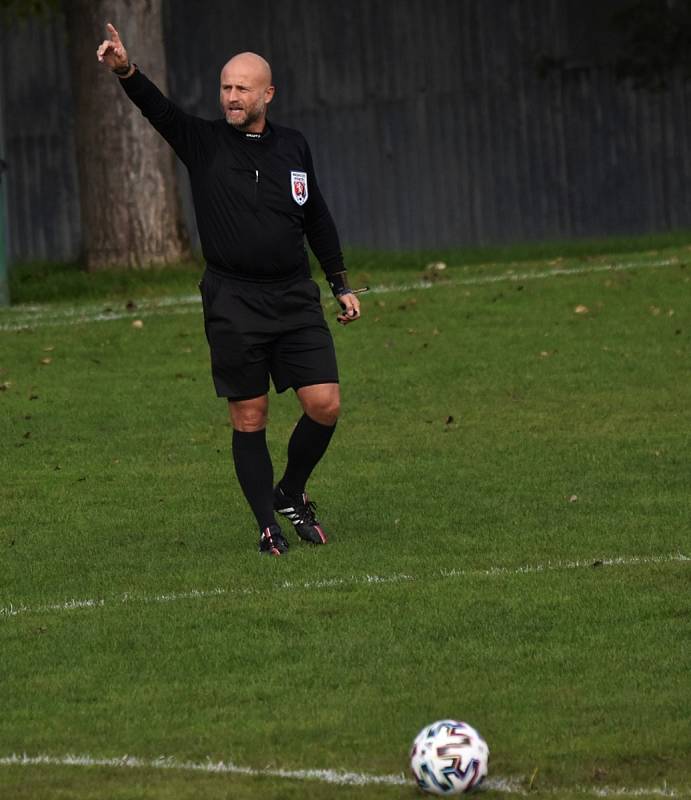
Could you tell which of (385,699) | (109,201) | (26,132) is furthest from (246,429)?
(26,132)

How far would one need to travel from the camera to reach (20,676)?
21.9 ft

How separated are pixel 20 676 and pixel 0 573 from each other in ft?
6.23

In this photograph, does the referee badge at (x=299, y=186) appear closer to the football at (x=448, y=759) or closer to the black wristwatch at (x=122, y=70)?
the black wristwatch at (x=122, y=70)

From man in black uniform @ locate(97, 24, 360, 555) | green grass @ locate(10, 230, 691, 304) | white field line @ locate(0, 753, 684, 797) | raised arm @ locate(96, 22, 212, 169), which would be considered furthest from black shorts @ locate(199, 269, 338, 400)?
green grass @ locate(10, 230, 691, 304)

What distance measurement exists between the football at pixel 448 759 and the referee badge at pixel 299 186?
3.75 metres

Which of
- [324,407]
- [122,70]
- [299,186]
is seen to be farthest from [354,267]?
[122,70]

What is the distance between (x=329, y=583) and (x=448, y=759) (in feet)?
9.33

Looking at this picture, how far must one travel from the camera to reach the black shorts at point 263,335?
334 inches

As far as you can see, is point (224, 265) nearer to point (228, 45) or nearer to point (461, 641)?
point (461, 641)

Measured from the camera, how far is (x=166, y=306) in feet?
58.3

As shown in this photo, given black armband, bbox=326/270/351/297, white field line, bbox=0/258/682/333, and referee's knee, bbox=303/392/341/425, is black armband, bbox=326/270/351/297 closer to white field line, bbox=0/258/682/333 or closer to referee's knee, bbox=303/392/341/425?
referee's knee, bbox=303/392/341/425

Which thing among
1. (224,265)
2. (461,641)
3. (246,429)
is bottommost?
(461,641)

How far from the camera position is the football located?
5.07 meters

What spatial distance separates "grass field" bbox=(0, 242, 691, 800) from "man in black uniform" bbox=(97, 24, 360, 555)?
0.60 meters
